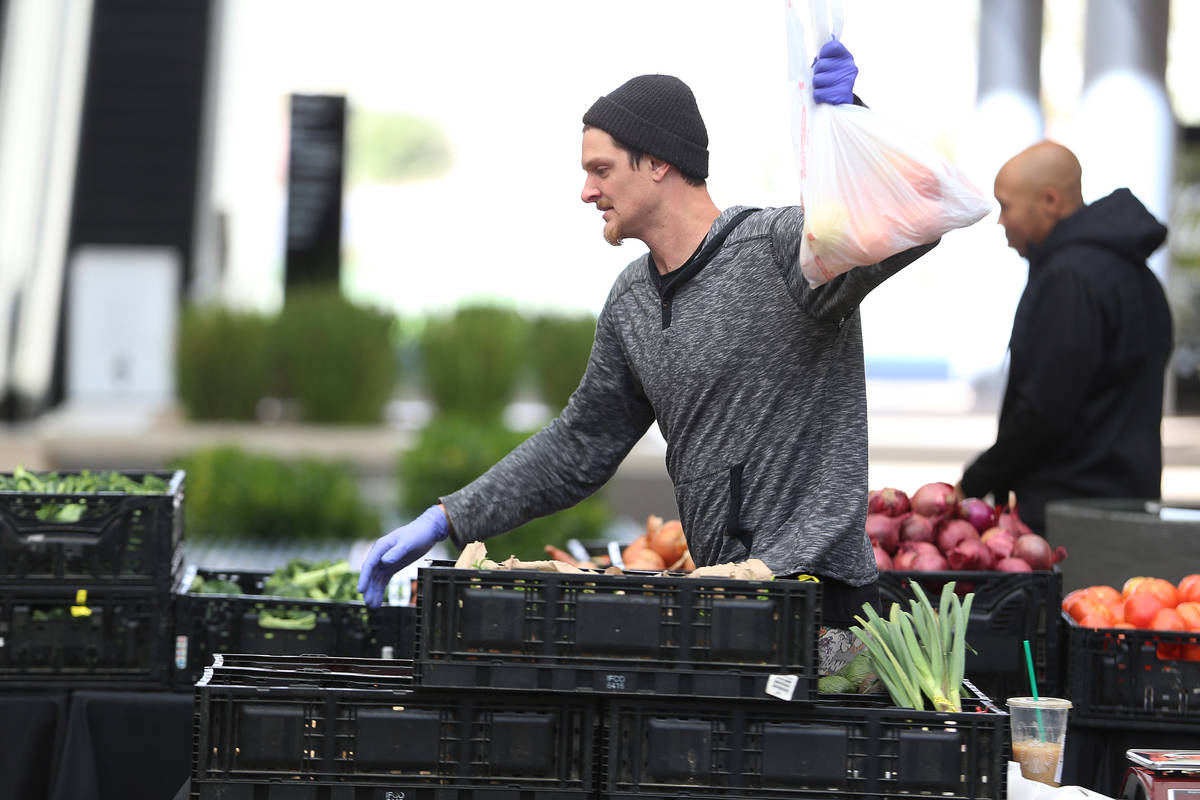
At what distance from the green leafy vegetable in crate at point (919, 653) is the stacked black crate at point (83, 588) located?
1776 mm

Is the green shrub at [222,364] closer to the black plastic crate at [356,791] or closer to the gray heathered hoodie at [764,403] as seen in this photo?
the gray heathered hoodie at [764,403]

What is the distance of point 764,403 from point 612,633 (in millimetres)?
521

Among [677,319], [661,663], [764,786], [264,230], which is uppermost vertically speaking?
[264,230]

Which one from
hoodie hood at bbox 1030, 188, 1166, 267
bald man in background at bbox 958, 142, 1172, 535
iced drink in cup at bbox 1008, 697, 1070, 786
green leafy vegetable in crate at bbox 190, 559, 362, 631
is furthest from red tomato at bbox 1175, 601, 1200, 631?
green leafy vegetable in crate at bbox 190, 559, 362, 631

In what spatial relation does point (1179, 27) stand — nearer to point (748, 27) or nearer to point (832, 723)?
point (748, 27)

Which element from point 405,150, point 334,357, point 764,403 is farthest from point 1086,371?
point 405,150

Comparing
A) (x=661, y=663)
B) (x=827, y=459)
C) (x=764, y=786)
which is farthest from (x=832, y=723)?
(x=827, y=459)

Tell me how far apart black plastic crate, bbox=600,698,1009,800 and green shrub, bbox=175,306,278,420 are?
6.81 metres

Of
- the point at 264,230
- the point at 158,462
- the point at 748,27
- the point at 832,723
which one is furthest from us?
the point at 748,27

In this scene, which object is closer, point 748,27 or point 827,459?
point 827,459

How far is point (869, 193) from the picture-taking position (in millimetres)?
2256

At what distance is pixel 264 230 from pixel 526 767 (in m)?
11.2

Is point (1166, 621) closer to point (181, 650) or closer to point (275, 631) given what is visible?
point (275, 631)

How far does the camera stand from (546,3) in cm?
1480
